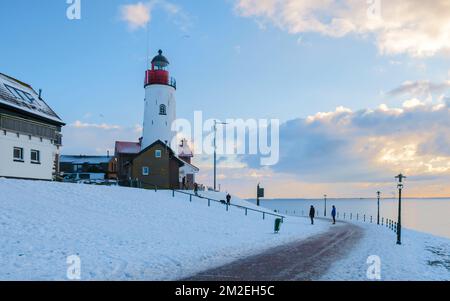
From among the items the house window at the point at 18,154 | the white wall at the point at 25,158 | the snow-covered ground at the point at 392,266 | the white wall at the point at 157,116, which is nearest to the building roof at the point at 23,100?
the white wall at the point at 25,158

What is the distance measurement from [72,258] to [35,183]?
1386cm

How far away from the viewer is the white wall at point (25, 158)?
26.2 metres

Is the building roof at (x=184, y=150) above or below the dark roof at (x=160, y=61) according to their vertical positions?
below

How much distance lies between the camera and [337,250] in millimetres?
19750

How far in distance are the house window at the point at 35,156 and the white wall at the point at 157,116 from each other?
2533 centimetres

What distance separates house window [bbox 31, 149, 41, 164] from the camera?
2892 cm

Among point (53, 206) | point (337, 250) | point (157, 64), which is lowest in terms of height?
point (337, 250)

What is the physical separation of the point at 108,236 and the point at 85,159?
→ 2225 inches

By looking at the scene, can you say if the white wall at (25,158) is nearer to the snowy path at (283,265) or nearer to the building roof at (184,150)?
the snowy path at (283,265)

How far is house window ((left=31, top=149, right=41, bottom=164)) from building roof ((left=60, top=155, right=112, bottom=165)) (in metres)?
40.4

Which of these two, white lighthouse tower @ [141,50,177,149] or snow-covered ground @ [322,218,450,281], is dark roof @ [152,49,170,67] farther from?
snow-covered ground @ [322,218,450,281]

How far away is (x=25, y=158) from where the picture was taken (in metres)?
28.0
